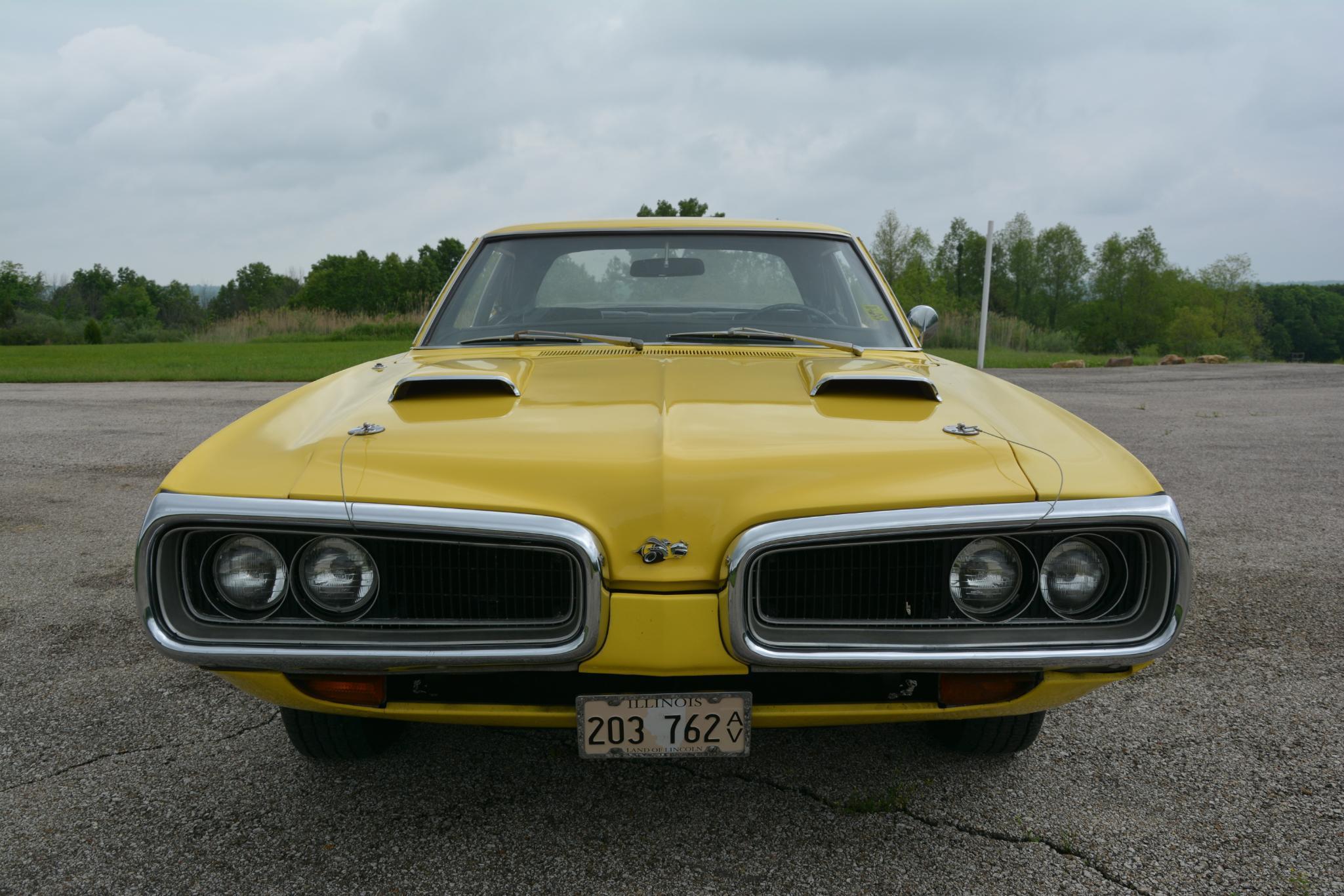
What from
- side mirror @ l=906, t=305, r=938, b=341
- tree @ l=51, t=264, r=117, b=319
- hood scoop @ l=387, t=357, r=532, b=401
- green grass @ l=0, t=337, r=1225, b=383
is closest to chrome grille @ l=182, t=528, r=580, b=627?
hood scoop @ l=387, t=357, r=532, b=401

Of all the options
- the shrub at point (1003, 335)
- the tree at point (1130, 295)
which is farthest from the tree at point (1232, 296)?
the shrub at point (1003, 335)

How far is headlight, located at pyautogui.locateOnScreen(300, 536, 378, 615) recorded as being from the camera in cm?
175

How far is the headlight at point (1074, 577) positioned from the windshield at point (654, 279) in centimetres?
147

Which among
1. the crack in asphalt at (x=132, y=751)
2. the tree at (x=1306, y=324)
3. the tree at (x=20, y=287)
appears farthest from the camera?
the tree at (x=1306, y=324)

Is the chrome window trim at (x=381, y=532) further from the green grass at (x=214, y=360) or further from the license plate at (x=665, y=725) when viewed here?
the green grass at (x=214, y=360)

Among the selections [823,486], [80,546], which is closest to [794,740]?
[823,486]

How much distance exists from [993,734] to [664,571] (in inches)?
46.3

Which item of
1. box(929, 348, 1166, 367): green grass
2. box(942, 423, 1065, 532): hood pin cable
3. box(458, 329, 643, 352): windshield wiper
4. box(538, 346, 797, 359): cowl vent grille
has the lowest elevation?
box(929, 348, 1166, 367): green grass

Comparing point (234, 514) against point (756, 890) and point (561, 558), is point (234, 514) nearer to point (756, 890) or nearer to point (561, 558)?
point (561, 558)

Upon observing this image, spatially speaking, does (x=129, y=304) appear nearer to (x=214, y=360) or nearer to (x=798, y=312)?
(x=214, y=360)

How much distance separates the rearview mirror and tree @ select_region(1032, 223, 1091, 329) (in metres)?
66.4

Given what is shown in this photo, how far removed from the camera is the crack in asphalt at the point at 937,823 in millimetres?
1931

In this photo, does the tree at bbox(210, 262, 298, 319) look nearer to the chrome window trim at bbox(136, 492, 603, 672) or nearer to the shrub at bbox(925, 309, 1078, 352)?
the shrub at bbox(925, 309, 1078, 352)

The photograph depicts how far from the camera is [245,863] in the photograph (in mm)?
1962
